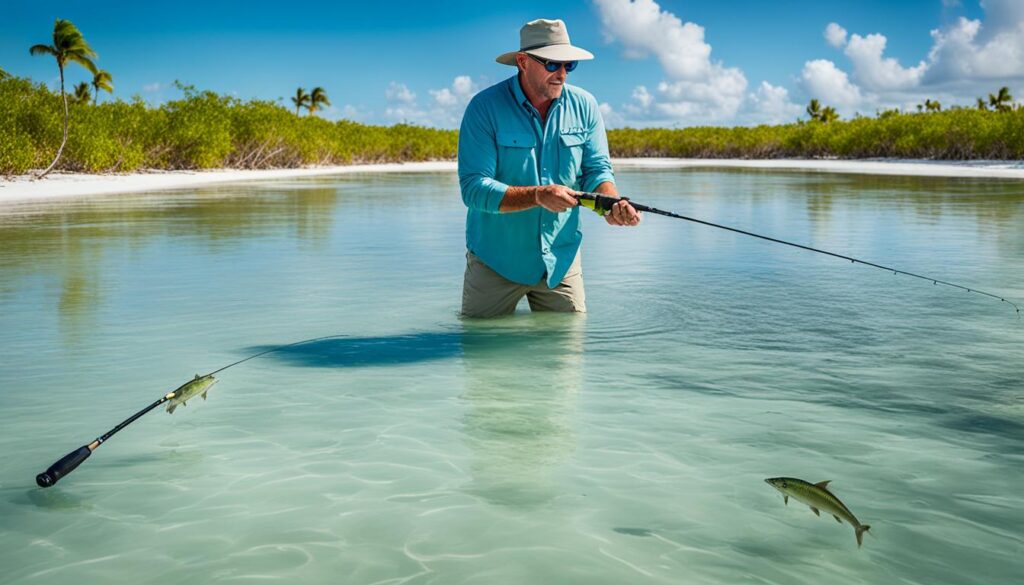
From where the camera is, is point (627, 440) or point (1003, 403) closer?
point (627, 440)

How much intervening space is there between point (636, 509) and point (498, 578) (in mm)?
743

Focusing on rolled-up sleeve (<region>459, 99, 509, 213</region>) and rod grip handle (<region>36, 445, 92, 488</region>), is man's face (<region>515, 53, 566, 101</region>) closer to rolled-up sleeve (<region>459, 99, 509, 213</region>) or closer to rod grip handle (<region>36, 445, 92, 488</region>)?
rolled-up sleeve (<region>459, 99, 509, 213</region>)

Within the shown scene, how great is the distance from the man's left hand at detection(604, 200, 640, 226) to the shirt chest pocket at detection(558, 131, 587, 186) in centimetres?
74

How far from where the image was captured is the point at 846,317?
758 centimetres

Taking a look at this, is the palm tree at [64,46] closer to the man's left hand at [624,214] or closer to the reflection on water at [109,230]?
the reflection on water at [109,230]

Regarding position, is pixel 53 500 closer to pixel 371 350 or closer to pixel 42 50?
pixel 371 350

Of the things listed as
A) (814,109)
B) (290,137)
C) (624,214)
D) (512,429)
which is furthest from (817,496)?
(814,109)

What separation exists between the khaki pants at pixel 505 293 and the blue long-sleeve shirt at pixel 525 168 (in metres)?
0.15

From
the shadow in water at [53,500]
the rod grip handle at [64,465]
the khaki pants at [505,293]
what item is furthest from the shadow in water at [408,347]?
the rod grip handle at [64,465]

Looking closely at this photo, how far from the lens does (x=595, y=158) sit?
6137mm

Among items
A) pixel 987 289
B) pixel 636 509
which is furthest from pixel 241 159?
pixel 636 509

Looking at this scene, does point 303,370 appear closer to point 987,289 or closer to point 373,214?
point 987,289

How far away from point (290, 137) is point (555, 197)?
176ft

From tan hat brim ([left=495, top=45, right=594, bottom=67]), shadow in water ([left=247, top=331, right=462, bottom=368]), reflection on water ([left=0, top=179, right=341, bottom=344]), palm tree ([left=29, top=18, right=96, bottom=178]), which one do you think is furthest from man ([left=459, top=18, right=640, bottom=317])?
palm tree ([left=29, top=18, right=96, bottom=178])
